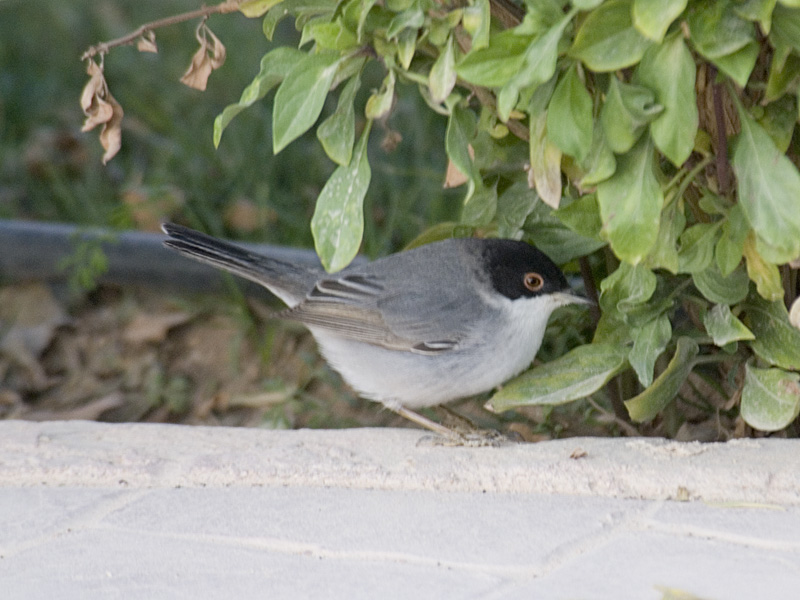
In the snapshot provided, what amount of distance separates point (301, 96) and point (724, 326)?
1401 millimetres

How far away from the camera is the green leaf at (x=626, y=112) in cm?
262

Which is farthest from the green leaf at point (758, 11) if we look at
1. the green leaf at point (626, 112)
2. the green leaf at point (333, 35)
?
the green leaf at point (333, 35)

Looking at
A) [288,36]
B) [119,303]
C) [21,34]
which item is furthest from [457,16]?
[21,34]

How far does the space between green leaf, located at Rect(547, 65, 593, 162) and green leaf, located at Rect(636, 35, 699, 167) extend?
0.58 ft

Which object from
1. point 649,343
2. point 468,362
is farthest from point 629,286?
point 468,362

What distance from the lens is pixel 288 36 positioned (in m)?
8.42

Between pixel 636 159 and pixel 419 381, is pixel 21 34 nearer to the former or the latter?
pixel 419 381

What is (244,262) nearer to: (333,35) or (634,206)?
(333,35)

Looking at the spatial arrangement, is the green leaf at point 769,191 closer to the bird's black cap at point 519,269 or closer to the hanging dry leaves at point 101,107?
the bird's black cap at point 519,269

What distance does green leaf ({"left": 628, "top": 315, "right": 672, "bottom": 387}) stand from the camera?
10.7 ft

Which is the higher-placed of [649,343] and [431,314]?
[649,343]

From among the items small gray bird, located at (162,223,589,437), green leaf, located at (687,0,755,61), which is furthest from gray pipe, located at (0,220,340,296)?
green leaf, located at (687,0,755,61)

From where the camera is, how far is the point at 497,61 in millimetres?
2697

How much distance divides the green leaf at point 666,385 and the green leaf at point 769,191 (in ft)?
1.99
